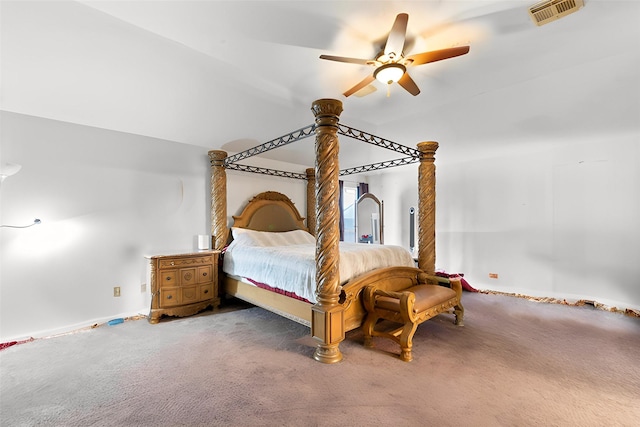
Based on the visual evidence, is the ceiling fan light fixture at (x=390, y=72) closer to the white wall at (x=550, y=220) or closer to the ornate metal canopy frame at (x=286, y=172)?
the ornate metal canopy frame at (x=286, y=172)

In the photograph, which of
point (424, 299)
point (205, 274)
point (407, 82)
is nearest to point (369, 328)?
point (424, 299)

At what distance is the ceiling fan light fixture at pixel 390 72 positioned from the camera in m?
2.51

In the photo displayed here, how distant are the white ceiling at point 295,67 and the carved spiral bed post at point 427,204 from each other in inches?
36.8

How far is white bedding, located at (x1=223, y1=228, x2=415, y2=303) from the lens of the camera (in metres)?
2.89

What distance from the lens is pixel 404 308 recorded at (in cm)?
256

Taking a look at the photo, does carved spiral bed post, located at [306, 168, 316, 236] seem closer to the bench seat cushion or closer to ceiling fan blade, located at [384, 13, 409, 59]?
the bench seat cushion

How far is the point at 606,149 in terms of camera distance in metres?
4.12

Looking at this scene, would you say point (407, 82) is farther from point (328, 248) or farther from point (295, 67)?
point (328, 248)

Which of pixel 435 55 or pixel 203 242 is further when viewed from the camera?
pixel 203 242

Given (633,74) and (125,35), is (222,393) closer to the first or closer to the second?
(125,35)

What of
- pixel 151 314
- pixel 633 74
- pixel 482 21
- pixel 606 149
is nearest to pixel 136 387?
pixel 151 314

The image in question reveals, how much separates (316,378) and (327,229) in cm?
125

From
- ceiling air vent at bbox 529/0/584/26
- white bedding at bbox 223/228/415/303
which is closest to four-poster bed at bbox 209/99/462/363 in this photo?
white bedding at bbox 223/228/415/303

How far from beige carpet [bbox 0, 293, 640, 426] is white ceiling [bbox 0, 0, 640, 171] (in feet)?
8.90
